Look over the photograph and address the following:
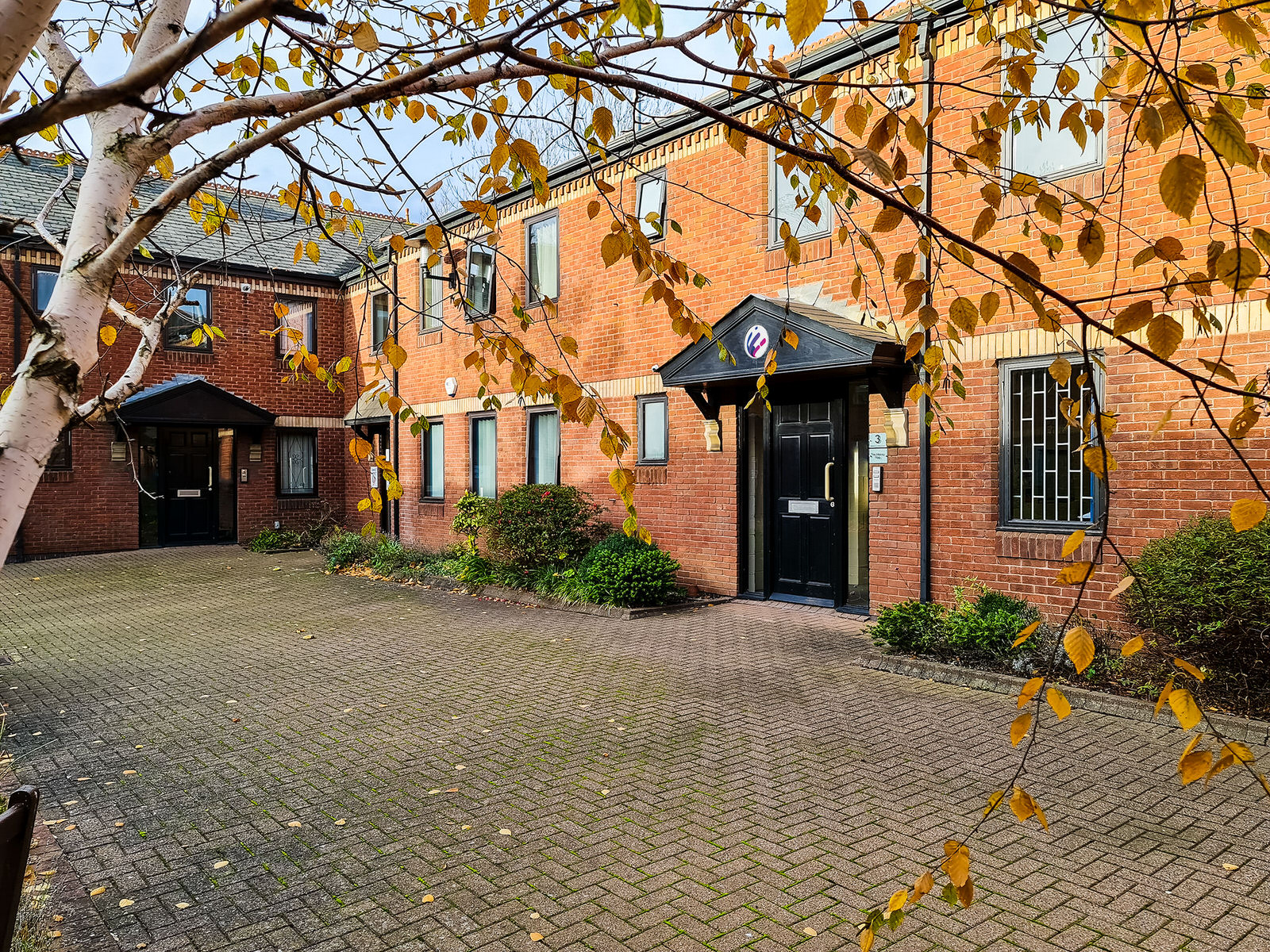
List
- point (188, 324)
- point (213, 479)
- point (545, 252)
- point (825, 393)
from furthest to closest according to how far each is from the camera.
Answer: point (213, 479)
point (188, 324)
point (545, 252)
point (825, 393)

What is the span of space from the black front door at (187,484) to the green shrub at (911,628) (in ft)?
55.6

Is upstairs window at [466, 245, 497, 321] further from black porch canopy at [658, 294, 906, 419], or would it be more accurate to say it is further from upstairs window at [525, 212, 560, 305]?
black porch canopy at [658, 294, 906, 419]

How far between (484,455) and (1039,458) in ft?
34.0

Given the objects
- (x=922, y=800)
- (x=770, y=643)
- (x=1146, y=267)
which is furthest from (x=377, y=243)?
(x=922, y=800)

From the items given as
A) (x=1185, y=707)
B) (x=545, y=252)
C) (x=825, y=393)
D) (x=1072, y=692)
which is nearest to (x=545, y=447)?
(x=545, y=252)

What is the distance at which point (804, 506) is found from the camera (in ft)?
35.0

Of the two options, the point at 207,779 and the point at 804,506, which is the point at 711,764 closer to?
the point at 207,779

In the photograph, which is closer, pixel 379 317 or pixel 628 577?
pixel 628 577

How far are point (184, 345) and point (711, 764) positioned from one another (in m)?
18.1

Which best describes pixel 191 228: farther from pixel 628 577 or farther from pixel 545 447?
pixel 628 577

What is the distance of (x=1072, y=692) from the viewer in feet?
21.3

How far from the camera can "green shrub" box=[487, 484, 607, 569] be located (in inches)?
485

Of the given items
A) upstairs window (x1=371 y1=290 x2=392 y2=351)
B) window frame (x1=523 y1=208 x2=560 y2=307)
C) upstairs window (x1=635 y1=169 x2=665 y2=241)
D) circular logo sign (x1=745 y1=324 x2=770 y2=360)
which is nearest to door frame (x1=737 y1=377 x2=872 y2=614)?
circular logo sign (x1=745 y1=324 x2=770 y2=360)

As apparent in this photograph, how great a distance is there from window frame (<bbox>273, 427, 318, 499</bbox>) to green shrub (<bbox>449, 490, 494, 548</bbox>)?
22.9 ft
